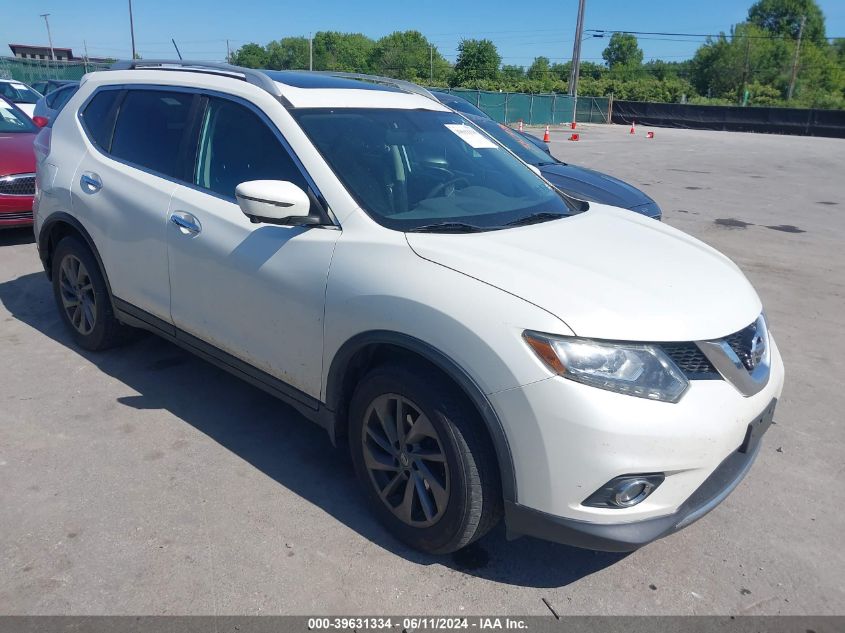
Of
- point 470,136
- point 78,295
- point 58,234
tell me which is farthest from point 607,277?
point 58,234

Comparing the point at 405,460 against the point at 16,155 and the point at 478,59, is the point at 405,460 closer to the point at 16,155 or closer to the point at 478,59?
the point at 16,155

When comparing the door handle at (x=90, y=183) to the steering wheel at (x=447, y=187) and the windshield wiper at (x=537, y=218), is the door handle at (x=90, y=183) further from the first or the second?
the windshield wiper at (x=537, y=218)

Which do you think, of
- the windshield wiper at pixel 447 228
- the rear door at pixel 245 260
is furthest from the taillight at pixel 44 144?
the windshield wiper at pixel 447 228

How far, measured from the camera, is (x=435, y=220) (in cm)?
Answer: 314

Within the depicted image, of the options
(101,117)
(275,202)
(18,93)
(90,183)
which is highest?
(18,93)

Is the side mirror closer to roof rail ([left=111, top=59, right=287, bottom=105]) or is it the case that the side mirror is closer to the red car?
roof rail ([left=111, top=59, right=287, bottom=105])

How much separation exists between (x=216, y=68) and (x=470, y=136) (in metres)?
1.46

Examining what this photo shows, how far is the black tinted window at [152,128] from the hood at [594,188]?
3840 millimetres

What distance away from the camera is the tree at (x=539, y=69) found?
95875 millimetres

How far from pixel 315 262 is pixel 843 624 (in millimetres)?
2484

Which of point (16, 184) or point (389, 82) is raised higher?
point (389, 82)

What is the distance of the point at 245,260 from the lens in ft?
10.9

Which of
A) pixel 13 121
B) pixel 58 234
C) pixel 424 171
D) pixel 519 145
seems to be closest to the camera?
pixel 424 171

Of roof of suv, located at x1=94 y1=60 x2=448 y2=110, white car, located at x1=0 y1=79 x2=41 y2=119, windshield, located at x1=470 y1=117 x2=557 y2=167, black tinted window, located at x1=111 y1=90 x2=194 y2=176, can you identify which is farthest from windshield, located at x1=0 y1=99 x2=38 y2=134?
white car, located at x1=0 y1=79 x2=41 y2=119
